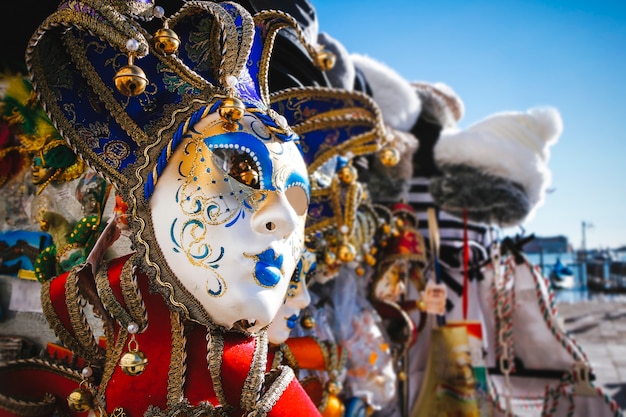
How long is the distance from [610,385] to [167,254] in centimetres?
485

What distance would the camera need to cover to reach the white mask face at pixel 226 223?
104cm

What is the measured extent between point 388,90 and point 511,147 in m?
0.74

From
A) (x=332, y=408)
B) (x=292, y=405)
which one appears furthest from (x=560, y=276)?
(x=292, y=405)

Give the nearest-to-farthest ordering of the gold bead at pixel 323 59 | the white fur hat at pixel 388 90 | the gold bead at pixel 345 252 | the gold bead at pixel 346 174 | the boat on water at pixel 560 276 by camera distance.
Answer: the gold bead at pixel 323 59
the gold bead at pixel 346 174
the gold bead at pixel 345 252
the white fur hat at pixel 388 90
the boat on water at pixel 560 276

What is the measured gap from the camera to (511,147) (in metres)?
3.05

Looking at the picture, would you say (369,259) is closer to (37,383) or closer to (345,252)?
(345,252)

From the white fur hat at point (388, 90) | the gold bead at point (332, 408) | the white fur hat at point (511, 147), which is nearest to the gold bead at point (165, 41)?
the gold bead at point (332, 408)

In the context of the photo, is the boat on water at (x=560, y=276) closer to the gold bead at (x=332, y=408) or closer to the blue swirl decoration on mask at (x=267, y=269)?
the gold bead at (x=332, y=408)

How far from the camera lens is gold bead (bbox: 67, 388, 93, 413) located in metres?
1.10

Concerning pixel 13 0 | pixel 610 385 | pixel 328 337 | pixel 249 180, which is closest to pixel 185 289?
pixel 249 180

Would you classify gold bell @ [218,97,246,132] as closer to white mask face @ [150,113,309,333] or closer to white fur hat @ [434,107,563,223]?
white mask face @ [150,113,309,333]

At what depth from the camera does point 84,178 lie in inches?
53.8

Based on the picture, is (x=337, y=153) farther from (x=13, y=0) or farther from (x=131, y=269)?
(x=13, y=0)

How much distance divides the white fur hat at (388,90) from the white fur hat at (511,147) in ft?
1.14
